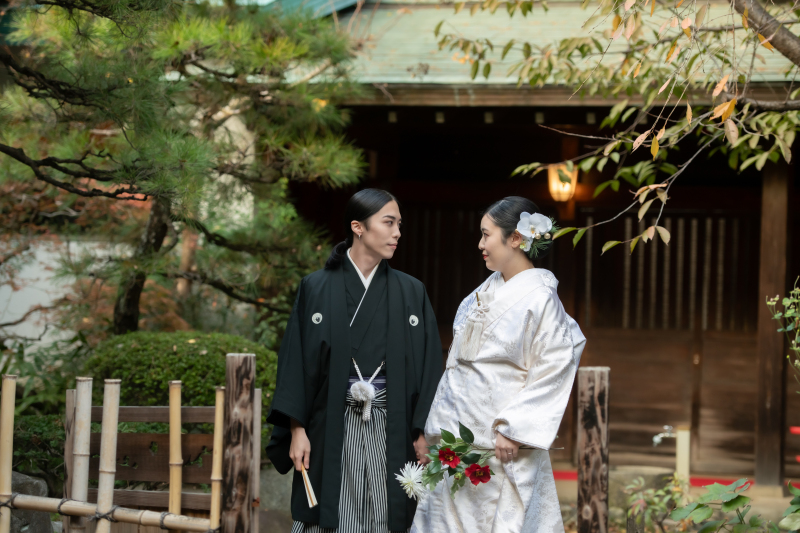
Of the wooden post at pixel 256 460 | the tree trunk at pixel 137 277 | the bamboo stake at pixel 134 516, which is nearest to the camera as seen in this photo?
the bamboo stake at pixel 134 516

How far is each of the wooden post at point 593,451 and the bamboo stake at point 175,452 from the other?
2016 mm

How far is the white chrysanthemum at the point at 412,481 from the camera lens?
288 centimetres

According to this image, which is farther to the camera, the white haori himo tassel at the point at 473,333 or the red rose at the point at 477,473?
the white haori himo tassel at the point at 473,333

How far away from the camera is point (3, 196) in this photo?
20.7ft

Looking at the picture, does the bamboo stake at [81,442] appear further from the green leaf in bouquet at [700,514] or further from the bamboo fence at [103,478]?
the green leaf in bouquet at [700,514]

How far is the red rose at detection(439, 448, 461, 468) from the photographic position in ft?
9.19

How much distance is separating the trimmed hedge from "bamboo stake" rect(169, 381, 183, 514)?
1.52 meters

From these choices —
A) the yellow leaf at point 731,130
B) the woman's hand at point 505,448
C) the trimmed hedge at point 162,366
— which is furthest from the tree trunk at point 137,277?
the yellow leaf at point 731,130

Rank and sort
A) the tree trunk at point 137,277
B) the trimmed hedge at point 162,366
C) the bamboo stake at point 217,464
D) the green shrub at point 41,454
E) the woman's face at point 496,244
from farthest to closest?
1. the tree trunk at point 137,277
2. the trimmed hedge at point 162,366
3. the green shrub at point 41,454
4. the bamboo stake at point 217,464
5. the woman's face at point 496,244

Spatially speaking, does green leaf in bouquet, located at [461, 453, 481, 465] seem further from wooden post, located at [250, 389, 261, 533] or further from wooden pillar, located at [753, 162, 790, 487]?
wooden pillar, located at [753, 162, 790, 487]

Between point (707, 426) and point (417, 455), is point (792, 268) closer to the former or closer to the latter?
point (707, 426)

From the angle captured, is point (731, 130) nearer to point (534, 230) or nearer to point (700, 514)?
point (534, 230)

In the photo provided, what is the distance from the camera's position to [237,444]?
3652 millimetres

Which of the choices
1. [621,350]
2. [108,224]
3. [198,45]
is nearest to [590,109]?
[621,350]
